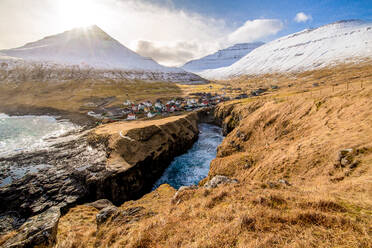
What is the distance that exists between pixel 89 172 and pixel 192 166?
806 inches

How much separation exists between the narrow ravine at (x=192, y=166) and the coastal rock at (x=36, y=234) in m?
21.4

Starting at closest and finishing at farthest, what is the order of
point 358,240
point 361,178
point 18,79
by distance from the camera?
point 358,240 < point 361,178 < point 18,79

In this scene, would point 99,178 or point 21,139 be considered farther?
point 21,139

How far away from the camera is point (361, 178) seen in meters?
10.8

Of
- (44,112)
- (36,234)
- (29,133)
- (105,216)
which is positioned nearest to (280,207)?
(105,216)

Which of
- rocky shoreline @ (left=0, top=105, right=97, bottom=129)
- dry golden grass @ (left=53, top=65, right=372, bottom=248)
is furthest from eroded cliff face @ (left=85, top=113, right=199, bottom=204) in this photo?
rocky shoreline @ (left=0, top=105, right=97, bottom=129)

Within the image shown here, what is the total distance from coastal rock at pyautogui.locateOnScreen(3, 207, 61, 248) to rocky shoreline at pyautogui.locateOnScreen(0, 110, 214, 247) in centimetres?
23

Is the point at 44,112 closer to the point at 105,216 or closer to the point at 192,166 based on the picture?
the point at 192,166

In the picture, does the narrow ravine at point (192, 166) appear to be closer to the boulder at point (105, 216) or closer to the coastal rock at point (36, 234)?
the boulder at point (105, 216)

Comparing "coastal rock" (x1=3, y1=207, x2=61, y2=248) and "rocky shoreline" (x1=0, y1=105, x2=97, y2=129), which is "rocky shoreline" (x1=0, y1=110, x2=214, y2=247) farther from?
"rocky shoreline" (x1=0, y1=105, x2=97, y2=129)

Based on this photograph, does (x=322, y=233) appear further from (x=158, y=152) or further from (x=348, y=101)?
(x=158, y=152)

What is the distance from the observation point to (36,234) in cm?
852

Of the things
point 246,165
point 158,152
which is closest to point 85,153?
point 158,152

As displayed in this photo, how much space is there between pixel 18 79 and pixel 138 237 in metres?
220
